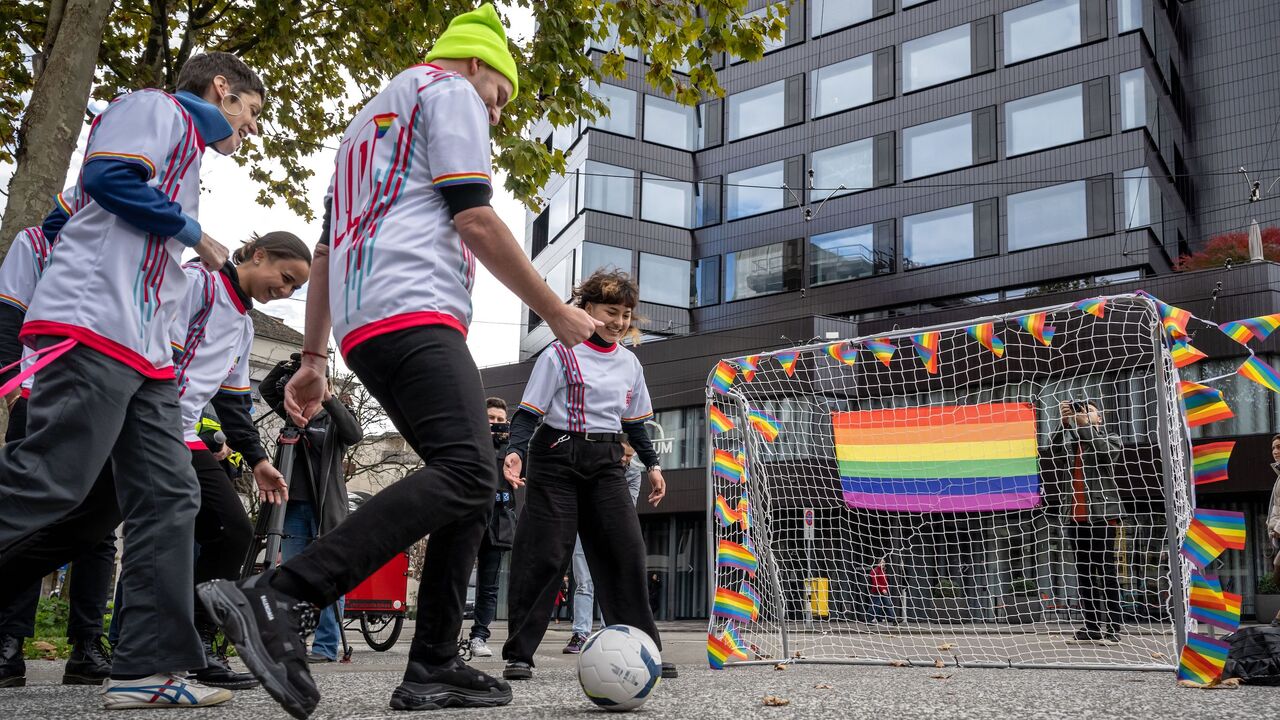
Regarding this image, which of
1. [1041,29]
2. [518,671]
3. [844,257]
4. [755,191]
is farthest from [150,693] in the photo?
[755,191]

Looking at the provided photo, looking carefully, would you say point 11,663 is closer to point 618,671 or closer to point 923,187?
point 618,671

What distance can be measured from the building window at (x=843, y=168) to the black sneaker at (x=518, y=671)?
27.1 m

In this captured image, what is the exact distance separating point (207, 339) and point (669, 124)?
99.7 ft

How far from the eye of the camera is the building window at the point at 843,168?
1212 inches

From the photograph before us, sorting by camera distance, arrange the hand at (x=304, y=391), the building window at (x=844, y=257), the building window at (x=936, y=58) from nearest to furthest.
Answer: the hand at (x=304, y=391), the building window at (x=936, y=58), the building window at (x=844, y=257)

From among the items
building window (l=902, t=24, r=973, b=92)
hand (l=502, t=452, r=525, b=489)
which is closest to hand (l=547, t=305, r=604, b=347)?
hand (l=502, t=452, r=525, b=489)

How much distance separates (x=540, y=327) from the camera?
34688 millimetres

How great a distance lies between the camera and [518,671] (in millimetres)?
5055

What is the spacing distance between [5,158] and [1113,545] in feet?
41.3

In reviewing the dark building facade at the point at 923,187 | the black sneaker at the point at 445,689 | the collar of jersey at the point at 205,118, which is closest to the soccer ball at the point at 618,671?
the black sneaker at the point at 445,689

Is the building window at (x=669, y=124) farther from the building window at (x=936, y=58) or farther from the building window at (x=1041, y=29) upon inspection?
the building window at (x=1041, y=29)

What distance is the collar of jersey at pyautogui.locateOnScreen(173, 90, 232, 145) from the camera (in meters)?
3.65

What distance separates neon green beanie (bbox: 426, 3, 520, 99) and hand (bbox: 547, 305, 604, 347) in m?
0.79

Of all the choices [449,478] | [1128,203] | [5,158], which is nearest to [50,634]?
[5,158]
